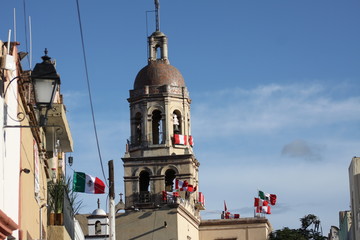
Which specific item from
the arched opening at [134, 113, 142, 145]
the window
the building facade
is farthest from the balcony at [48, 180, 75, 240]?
the arched opening at [134, 113, 142, 145]

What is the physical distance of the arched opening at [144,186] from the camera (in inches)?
2717

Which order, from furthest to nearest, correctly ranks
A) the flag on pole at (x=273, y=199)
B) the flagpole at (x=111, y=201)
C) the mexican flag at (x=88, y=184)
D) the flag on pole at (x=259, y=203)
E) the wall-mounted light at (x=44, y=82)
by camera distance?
the flag on pole at (x=259, y=203) → the flag on pole at (x=273, y=199) → the mexican flag at (x=88, y=184) → the flagpole at (x=111, y=201) → the wall-mounted light at (x=44, y=82)

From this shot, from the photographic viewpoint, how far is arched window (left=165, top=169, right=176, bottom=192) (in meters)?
70.0

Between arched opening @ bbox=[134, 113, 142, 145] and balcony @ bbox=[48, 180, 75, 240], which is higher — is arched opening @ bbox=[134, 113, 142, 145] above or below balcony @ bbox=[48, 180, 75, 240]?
above

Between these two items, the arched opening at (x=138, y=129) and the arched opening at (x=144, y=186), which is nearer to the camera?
the arched opening at (x=138, y=129)

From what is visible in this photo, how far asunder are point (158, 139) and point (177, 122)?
214 centimetres

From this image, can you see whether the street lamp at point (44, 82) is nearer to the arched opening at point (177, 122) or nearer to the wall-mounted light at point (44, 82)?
the wall-mounted light at point (44, 82)

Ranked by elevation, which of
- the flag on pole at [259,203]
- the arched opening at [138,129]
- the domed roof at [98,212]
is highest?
the arched opening at [138,129]

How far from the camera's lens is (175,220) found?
67.9 meters

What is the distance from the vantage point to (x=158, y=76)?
6856cm

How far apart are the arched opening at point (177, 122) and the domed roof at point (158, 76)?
218 cm

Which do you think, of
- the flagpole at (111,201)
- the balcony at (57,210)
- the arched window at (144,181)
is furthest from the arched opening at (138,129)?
the balcony at (57,210)

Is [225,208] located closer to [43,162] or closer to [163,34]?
[163,34]

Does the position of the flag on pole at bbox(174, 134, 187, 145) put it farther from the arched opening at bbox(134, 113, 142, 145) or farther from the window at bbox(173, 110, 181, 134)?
the arched opening at bbox(134, 113, 142, 145)
